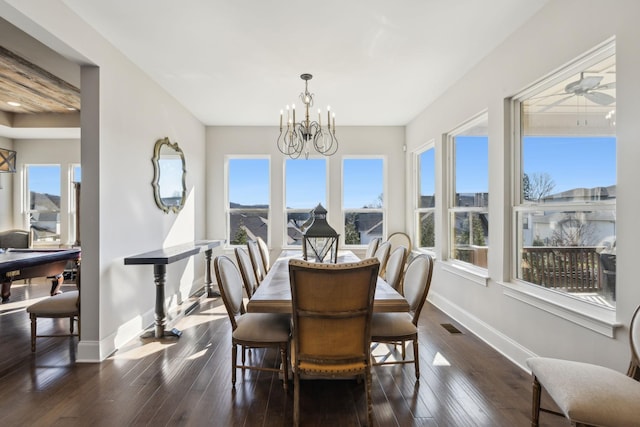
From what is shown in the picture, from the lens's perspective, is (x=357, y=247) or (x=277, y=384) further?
(x=357, y=247)

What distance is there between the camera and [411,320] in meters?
2.57

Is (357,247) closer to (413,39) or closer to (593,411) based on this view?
(413,39)

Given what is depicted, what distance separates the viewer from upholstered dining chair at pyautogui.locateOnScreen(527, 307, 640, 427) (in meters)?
1.41

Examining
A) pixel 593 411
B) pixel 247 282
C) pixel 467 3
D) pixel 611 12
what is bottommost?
pixel 593 411

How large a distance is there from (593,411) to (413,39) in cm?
282

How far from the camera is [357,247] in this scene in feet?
19.7

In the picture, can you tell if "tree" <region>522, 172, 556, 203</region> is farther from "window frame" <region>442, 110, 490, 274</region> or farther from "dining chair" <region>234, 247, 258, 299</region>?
"dining chair" <region>234, 247, 258, 299</region>

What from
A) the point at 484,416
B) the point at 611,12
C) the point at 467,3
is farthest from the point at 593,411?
the point at 467,3

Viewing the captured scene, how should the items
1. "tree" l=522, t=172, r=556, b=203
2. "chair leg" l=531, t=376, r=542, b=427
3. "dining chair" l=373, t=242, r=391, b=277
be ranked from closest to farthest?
1. "chair leg" l=531, t=376, r=542, b=427
2. "tree" l=522, t=172, r=556, b=203
3. "dining chair" l=373, t=242, r=391, b=277

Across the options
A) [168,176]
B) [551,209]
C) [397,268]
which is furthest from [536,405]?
[168,176]

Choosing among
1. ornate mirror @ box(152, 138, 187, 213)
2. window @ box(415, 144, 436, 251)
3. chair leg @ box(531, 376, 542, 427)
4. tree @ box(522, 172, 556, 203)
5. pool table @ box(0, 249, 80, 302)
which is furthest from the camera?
window @ box(415, 144, 436, 251)

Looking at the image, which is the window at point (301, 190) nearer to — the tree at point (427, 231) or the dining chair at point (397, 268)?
the tree at point (427, 231)

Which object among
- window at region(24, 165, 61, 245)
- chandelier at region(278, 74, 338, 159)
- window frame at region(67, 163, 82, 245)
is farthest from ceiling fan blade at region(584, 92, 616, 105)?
window at region(24, 165, 61, 245)

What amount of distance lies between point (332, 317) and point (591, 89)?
232 cm
